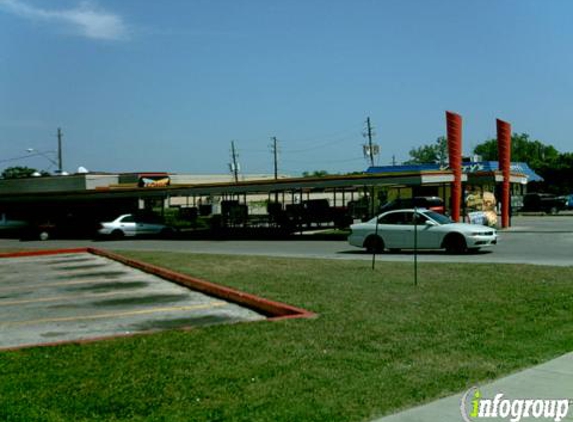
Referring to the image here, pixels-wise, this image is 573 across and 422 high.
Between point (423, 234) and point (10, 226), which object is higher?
point (10, 226)

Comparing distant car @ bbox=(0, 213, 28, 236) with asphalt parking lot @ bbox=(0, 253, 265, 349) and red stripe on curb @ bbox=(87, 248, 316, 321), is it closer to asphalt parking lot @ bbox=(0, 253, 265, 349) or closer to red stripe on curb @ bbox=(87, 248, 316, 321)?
asphalt parking lot @ bbox=(0, 253, 265, 349)

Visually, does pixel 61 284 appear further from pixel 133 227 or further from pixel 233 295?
pixel 133 227

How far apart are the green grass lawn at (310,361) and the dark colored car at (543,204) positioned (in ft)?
178

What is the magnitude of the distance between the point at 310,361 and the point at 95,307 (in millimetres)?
6027

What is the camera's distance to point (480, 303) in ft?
38.2

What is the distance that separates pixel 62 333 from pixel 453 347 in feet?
17.1

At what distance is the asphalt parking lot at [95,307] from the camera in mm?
10516

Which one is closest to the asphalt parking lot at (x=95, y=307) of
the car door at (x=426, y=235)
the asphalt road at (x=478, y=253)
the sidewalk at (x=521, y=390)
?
the sidewalk at (x=521, y=390)

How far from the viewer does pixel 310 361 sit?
7891 mm

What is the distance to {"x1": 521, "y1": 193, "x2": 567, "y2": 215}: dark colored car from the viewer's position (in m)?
64.4

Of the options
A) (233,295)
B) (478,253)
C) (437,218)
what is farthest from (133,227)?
(233,295)

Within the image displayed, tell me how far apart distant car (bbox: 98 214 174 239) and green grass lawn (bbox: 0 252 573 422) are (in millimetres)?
→ 30767

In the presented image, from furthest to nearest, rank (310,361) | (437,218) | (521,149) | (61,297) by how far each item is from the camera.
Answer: (521,149)
(437,218)
(61,297)
(310,361)

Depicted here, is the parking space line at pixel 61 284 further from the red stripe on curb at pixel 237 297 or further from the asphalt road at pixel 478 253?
the asphalt road at pixel 478 253
